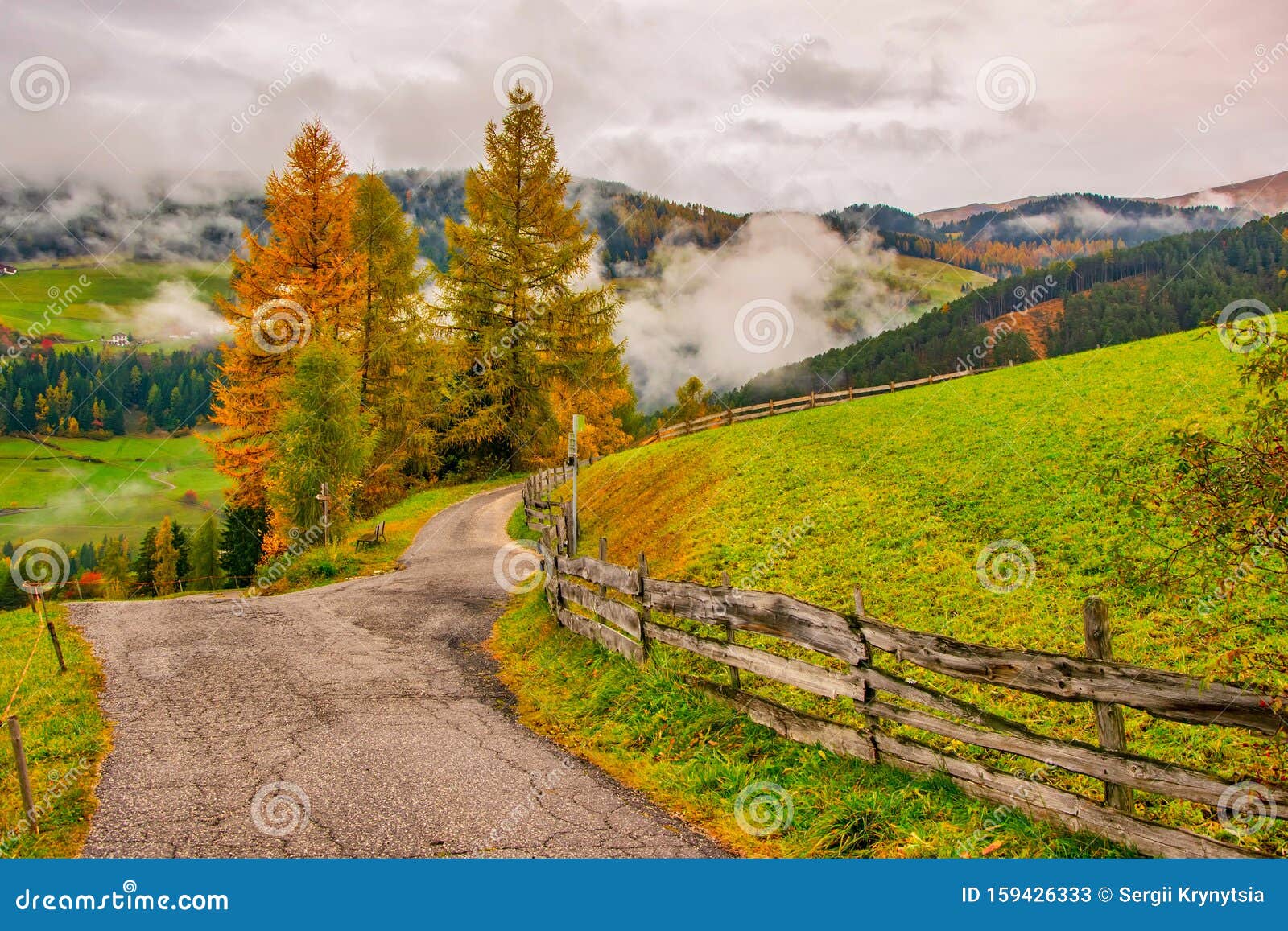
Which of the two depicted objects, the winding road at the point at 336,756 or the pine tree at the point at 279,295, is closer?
the winding road at the point at 336,756

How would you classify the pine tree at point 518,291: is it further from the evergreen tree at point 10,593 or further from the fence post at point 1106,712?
the evergreen tree at point 10,593

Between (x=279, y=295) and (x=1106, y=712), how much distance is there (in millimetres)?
37487

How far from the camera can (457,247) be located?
41062 mm

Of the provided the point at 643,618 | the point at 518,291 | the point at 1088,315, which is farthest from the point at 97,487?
the point at 1088,315

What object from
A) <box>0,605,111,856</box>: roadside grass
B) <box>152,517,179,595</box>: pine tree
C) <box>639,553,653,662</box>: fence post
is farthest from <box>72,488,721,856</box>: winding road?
<box>152,517,179,595</box>: pine tree

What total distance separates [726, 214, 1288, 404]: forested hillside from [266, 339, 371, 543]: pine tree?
10105cm

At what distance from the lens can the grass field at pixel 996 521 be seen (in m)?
6.95

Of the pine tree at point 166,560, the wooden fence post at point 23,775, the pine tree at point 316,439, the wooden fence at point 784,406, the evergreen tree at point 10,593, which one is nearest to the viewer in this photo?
the wooden fence post at point 23,775

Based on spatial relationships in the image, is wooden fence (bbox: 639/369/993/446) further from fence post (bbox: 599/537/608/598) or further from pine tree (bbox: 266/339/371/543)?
fence post (bbox: 599/537/608/598)

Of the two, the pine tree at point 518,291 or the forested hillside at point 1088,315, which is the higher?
the forested hillside at point 1088,315

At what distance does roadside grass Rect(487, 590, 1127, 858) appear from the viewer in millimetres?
4855

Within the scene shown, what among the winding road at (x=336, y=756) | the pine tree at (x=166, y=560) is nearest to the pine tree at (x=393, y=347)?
the winding road at (x=336, y=756)

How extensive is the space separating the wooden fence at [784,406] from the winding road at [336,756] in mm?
24330

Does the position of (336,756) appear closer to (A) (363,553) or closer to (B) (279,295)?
(A) (363,553)
